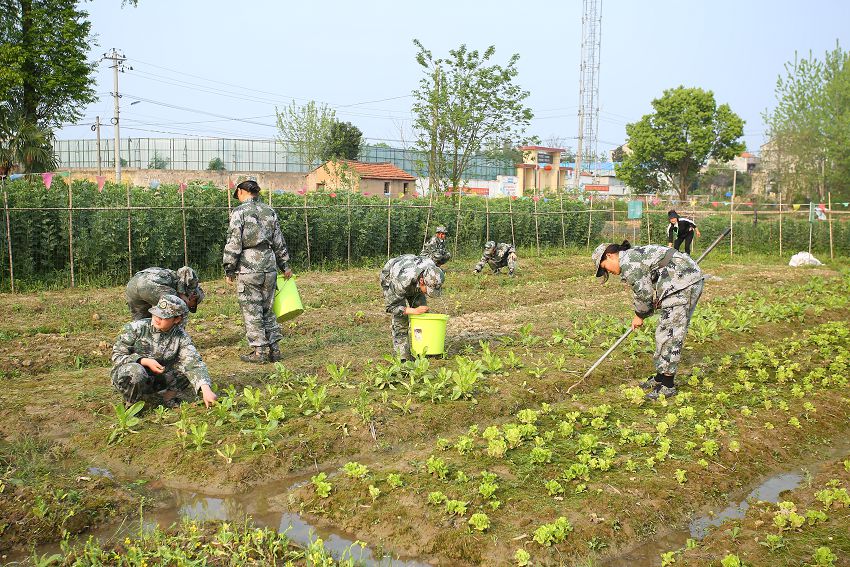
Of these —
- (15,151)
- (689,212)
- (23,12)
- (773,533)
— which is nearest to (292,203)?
(15,151)

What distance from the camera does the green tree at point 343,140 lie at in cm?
4462

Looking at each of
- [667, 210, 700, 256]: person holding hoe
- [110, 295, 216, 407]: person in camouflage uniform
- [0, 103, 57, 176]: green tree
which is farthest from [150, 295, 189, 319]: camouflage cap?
[0, 103, 57, 176]: green tree

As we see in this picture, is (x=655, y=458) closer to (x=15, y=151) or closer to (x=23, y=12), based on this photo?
(x=15, y=151)

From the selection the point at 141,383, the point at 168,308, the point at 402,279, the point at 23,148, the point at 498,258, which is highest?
the point at 23,148

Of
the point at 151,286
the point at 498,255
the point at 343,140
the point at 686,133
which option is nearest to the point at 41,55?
the point at 498,255

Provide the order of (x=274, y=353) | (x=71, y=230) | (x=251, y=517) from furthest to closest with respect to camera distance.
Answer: (x=71, y=230) → (x=274, y=353) → (x=251, y=517)

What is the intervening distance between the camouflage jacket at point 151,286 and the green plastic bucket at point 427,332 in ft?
7.90

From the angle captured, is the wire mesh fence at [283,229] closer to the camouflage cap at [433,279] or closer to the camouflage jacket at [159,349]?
the camouflage jacket at [159,349]

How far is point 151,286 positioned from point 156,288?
5cm

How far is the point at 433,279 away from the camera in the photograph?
7.21 metres

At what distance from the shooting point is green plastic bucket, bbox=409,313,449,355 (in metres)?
7.52

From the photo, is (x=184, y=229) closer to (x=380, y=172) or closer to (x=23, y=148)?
(x=23, y=148)

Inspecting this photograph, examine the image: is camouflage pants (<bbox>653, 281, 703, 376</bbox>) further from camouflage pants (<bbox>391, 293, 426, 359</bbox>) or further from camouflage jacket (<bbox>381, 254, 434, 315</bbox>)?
camouflage pants (<bbox>391, 293, 426, 359</bbox>)

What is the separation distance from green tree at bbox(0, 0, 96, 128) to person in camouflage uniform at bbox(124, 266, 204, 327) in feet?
54.6
